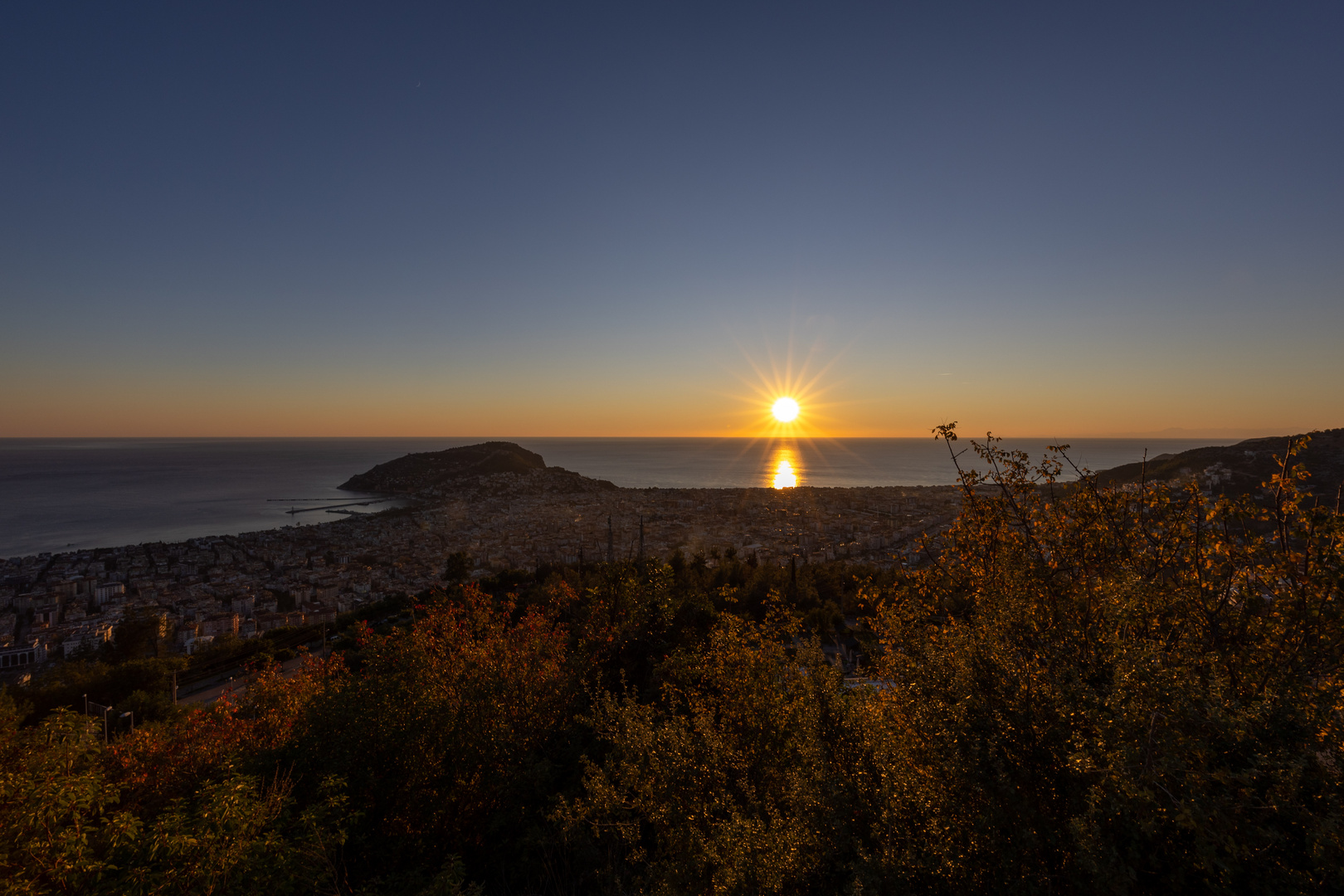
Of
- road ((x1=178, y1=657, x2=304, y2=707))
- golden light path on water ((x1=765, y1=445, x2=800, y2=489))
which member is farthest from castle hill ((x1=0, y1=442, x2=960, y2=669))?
golden light path on water ((x1=765, y1=445, x2=800, y2=489))

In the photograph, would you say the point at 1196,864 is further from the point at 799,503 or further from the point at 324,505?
the point at 324,505

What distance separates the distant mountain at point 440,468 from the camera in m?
101

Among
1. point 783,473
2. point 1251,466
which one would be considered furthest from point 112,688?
point 783,473

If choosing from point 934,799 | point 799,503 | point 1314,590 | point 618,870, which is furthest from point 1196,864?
point 799,503

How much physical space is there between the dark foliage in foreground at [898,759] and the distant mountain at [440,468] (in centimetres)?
9470

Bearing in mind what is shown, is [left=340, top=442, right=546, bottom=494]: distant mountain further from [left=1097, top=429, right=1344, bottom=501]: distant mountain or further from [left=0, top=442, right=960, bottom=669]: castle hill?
[left=1097, top=429, right=1344, bottom=501]: distant mountain

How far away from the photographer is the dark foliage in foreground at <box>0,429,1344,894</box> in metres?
3.37

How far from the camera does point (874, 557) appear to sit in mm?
42000

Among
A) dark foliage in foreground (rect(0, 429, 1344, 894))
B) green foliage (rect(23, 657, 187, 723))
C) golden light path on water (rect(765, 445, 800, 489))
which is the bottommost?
green foliage (rect(23, 657, 187, 723))

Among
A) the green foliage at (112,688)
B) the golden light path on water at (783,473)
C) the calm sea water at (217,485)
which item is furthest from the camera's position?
the golden light path on water at (783,473)

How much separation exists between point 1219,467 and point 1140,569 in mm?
41044

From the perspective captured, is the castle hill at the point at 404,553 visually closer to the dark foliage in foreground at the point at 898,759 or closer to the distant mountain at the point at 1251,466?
the dark foliage in foreground at the point at 898,759

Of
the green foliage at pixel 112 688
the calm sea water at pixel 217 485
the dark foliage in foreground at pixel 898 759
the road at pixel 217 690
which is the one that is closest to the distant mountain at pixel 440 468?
the calm sea water at pixel 217 485

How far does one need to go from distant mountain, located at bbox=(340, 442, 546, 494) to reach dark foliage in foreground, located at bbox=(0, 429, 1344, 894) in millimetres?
94703
